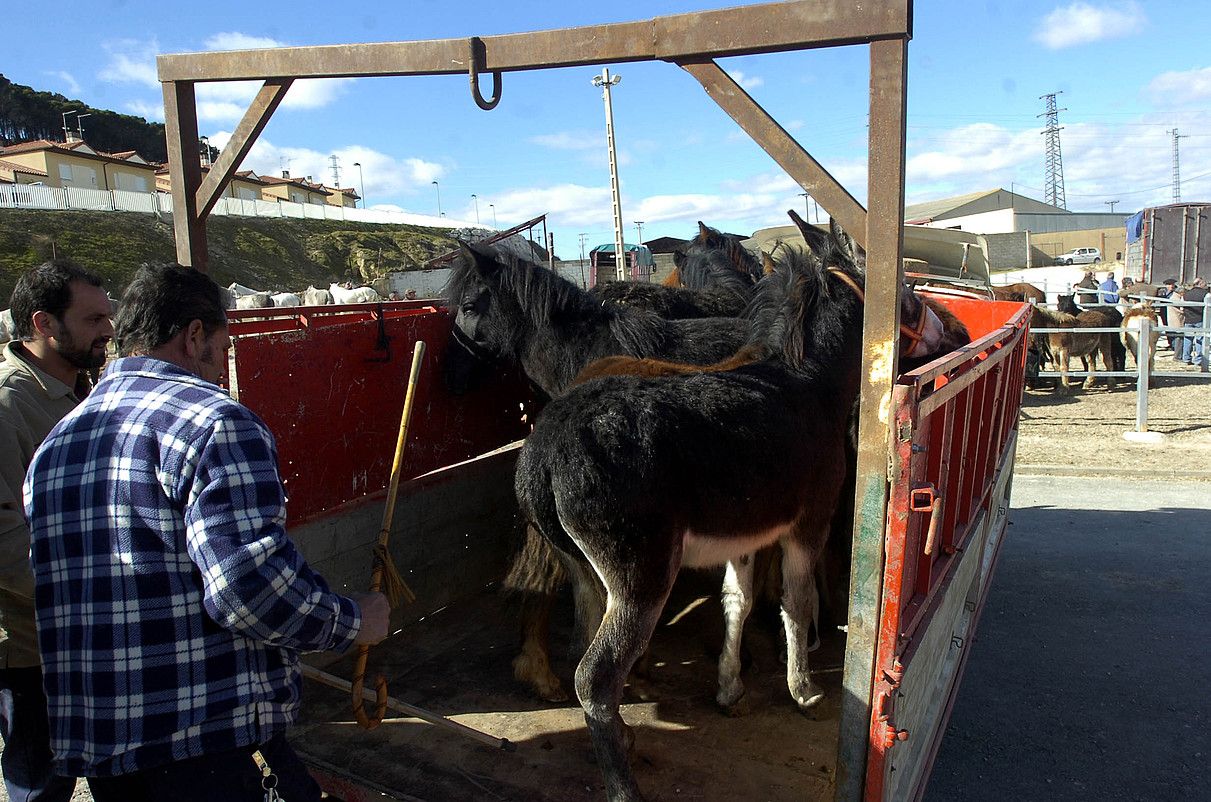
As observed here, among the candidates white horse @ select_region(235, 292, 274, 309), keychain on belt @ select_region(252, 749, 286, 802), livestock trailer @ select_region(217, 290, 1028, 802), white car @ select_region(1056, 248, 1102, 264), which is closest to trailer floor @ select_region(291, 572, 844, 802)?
livestock trailer @ select_region(217, 290, 1028, 802)

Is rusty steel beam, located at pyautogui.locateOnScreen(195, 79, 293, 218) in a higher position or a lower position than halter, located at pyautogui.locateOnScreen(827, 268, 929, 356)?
higher

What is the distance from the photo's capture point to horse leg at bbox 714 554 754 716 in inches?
129

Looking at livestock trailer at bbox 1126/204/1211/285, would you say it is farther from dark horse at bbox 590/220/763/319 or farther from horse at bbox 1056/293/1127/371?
dark horse at bbox 590/220/763/319

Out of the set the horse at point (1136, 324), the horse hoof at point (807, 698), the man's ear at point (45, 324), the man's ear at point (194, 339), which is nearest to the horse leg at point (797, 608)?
the horse hoof at point (807, 698)

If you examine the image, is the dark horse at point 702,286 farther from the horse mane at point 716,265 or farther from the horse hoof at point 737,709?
the horse hoof at point 737,709

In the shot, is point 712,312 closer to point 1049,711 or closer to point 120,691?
point 1049,711

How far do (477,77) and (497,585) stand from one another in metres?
3.13

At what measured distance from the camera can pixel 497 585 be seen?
4.69 m

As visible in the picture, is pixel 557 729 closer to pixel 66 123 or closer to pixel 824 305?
pixel 824 305

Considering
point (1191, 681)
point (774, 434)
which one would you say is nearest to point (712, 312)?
point (774, 434)

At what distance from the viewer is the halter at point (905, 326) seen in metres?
3.60

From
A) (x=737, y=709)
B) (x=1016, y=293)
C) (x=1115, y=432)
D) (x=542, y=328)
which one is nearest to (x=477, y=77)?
(x=542, y=328)

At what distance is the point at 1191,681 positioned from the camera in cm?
428

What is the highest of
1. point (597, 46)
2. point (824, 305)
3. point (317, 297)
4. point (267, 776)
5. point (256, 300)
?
point (317, 297)
